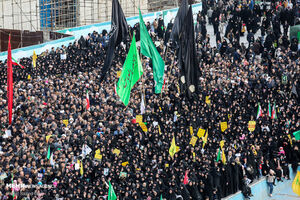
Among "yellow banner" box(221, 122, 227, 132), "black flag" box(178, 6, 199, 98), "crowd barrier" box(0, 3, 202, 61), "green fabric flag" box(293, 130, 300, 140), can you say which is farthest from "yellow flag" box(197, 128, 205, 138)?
"crowd barrier" box(0, 3, 202, 61)

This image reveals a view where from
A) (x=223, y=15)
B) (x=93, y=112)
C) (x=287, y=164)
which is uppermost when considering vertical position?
(x=223, y=15)

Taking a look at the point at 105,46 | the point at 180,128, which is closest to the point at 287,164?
the point at 180,128

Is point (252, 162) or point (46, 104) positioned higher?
point (46, 104)

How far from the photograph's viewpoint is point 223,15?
4088 centimetres

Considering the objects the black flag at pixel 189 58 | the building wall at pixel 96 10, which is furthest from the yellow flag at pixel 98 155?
the building wall at pixel 96 10

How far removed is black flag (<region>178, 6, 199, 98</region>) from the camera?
2173 cm

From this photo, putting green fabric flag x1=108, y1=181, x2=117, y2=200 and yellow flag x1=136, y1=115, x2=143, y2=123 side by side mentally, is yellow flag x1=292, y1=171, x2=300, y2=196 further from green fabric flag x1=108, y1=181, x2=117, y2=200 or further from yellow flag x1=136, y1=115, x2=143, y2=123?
yellow flag x1=136, y1=115, x2=143, y2=123

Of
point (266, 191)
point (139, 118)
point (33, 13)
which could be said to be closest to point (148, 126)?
point (139, 118)

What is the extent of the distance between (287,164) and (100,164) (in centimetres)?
801

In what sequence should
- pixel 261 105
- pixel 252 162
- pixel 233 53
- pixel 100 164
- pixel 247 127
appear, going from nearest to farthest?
pixel 100 164
pixel 252 162
pixel 247 127
pixel 261 105
pixel 233 53

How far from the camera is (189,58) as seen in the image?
21844mm

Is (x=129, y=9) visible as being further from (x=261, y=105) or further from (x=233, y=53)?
(x=261, y=105)

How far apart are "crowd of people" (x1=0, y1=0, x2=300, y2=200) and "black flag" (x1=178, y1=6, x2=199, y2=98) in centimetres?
335

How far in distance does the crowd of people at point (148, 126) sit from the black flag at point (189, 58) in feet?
11.0
